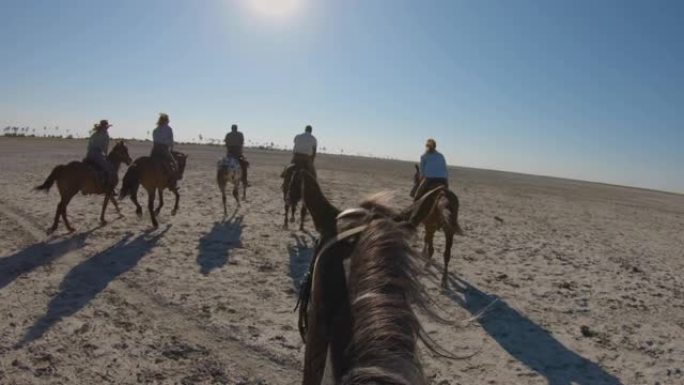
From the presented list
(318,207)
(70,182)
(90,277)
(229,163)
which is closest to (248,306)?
(90,277)

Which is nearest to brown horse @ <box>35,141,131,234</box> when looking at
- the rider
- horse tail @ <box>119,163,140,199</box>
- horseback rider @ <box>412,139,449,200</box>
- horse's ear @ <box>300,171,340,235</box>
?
horse tail @ <box>119,163,140,199</box>

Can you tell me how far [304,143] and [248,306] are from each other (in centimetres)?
673

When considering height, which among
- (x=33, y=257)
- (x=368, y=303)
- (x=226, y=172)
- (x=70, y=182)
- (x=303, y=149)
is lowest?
(x=33, y=257)

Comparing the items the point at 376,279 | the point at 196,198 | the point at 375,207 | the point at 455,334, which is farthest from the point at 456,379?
the point at 196,198

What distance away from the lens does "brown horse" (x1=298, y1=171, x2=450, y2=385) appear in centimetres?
141

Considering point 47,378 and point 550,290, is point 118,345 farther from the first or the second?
point 550,290

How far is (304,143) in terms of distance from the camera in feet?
42.4

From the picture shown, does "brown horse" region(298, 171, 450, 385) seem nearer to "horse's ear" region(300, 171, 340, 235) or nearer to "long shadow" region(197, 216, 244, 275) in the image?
"horse's ear" region(300, 171, 340, 235)

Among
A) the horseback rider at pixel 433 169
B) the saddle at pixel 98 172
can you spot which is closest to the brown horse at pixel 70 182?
the saddle at pixel 98 172

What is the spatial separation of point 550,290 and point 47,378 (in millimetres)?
7758

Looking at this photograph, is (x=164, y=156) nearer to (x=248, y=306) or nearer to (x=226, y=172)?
(x=226, y=172)

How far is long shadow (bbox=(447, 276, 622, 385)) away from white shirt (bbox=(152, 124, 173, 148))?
27.5 ft

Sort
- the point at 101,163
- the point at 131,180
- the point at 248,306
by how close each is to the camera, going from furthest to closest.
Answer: the point at 131,180, the point at 101,163, the point at 248,306

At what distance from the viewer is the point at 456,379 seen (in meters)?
5.17
